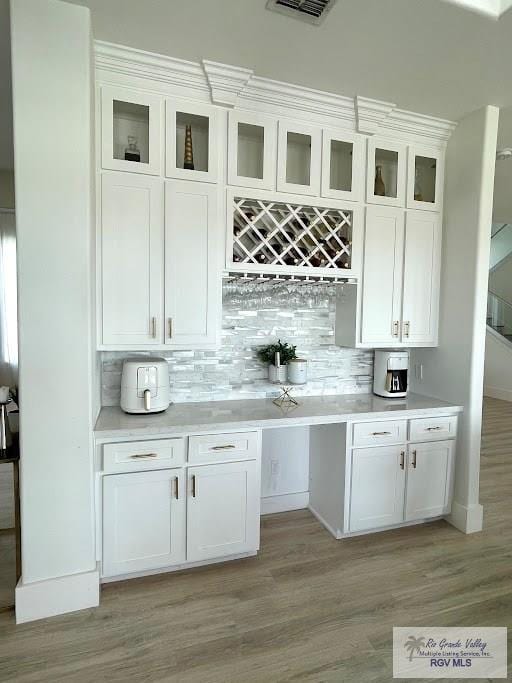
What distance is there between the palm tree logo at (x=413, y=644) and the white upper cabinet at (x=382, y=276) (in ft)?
5.35

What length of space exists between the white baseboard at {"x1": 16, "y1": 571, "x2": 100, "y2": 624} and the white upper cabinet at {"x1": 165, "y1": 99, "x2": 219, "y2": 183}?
2.14 m

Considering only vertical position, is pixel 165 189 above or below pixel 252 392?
above

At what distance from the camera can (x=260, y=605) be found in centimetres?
200

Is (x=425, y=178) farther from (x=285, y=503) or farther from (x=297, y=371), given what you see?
(x=285, y=503)

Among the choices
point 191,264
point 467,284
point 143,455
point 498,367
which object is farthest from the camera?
point 498,367

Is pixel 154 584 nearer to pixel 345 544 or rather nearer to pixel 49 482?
pixel 49 482

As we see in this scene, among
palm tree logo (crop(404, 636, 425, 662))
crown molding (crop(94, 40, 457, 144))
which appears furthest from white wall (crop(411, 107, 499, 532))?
palm tree logo (crop(404, 636, 425, 662))

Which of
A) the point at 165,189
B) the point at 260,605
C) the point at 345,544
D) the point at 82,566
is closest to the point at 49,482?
the point at 82,566

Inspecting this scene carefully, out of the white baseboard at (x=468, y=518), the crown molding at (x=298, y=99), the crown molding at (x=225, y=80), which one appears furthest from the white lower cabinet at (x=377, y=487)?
the crown molding at (x=225, y=80)

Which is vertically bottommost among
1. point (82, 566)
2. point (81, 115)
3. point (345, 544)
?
point (345, 544)

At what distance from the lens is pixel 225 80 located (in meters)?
2.22

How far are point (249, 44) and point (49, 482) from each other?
2.36 meters

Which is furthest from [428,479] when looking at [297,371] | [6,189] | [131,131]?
[6,189]

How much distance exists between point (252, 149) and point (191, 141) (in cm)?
45
